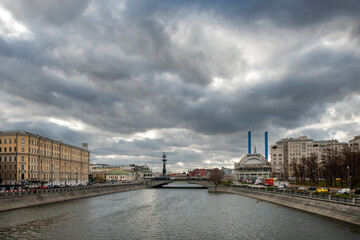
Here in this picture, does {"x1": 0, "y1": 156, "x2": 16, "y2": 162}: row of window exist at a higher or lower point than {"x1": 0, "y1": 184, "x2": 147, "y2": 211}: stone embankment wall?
higher

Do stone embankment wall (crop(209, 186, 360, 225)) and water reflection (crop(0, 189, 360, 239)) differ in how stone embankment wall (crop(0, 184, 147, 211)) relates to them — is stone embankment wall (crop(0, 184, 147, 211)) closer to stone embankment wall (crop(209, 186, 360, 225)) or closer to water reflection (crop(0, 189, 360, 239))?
water reflection (crop(0, 189, 360, 239))

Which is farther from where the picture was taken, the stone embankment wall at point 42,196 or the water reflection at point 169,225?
the stone embankment wall at point 42,196

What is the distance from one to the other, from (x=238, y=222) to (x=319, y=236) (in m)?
16.3

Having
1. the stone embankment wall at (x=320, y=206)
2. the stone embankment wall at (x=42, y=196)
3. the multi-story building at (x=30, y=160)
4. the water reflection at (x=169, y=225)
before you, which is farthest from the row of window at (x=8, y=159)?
the stone embankment wall at (x=320, y=206)

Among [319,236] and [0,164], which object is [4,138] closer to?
[0,164]

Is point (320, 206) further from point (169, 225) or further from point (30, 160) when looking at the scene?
point (30, 160)

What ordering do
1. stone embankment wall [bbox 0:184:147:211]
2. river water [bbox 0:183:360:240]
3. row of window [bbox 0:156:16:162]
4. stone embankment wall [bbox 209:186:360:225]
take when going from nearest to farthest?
river water [bbox 0:183:360:240]
stone embankment wall [bbox 209:186:360:225]
stone embankment wall [bbox 0:184:147:211]
row of window [bbox 0:156:16:162]

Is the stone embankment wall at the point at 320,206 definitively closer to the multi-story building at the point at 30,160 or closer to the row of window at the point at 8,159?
the multi-story building at the point at 30,160

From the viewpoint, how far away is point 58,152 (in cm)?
14875

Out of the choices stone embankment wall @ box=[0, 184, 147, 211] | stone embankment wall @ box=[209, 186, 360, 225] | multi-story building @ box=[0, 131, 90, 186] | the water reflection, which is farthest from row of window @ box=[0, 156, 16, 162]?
stone embankment wall @ box=[209, 186, 360, 225]

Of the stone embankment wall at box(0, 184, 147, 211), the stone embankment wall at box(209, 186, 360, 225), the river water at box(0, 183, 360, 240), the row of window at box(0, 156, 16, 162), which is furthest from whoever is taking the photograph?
the row of window at box(0, 156, 16, 162)

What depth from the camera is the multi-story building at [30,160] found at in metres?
117

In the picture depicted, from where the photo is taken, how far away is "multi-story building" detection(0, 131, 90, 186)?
116625 millimetres

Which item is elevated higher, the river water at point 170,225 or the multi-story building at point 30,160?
the multi-story building at point 30,160
